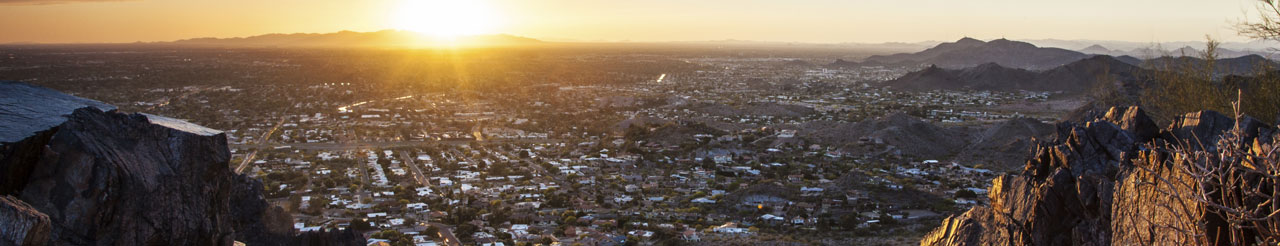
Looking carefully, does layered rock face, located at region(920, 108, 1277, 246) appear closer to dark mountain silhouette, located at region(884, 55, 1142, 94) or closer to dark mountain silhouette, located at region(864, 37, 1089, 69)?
dark mountain silhouette, located at region(884, 55, 1142, 94)

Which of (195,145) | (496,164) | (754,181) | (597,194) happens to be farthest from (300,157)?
(195,145)

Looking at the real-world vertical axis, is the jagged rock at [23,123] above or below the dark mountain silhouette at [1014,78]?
above

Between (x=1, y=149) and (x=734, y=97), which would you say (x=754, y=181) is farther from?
(x=734, y=97)

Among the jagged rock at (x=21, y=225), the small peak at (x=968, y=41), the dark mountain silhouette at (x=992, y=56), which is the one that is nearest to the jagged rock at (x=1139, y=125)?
the jagged rock at (x=21, y=225)

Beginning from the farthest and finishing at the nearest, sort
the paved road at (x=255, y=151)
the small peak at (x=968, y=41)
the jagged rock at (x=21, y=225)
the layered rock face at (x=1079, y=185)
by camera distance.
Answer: the small peak at (x=968, y=41) < the paved road at (x=255, y=151) < the layered rock face at (x=1079, y=185) < the jagged rock at (x=21, y=225)

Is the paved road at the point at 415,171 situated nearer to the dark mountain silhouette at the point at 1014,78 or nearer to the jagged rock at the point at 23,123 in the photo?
the jagged rock at the point at 23,123

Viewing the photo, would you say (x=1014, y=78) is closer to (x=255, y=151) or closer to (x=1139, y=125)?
(x=255, y=151)
